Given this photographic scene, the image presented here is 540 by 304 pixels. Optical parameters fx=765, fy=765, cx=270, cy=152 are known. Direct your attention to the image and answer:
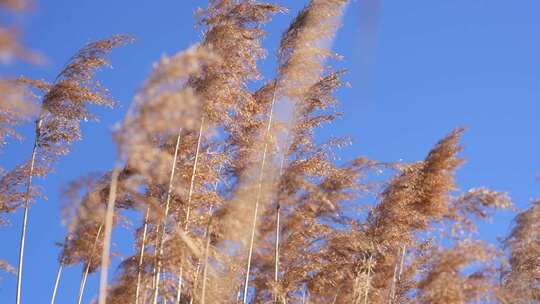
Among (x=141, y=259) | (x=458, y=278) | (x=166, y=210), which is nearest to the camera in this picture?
(x=458, y=278)

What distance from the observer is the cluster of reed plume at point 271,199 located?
20.0 feet

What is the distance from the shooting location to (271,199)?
7.36m

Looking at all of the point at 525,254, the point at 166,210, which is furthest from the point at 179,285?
the point at 525,254

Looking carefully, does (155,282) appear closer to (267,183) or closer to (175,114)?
(267,183)

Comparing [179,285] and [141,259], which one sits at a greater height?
[141,259]

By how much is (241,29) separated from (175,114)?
4683 mm

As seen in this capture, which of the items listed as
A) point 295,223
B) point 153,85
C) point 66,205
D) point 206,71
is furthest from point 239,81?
point 153,85

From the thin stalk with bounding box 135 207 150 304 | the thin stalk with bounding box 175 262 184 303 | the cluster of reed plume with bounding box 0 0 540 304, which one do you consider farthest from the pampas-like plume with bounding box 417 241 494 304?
the thin stalk with bounding box 135 207 150 304

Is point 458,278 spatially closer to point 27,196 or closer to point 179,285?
point 179,285

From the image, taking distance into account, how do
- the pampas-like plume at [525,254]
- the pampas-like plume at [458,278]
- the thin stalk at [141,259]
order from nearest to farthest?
1. the pampas-like plume at [458,278]
2. the thin stalk at [141,259]
3. the pampas-like plume at [525,254]

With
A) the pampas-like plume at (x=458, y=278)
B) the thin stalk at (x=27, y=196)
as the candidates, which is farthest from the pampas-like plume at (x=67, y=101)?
the pampas-like plume at (x=458, y=278)

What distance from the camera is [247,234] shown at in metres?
6.67

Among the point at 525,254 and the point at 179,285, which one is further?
the point at 525,254

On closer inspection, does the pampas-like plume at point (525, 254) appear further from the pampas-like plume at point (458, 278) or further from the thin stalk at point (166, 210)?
the thin stalk at point (166, 210)
